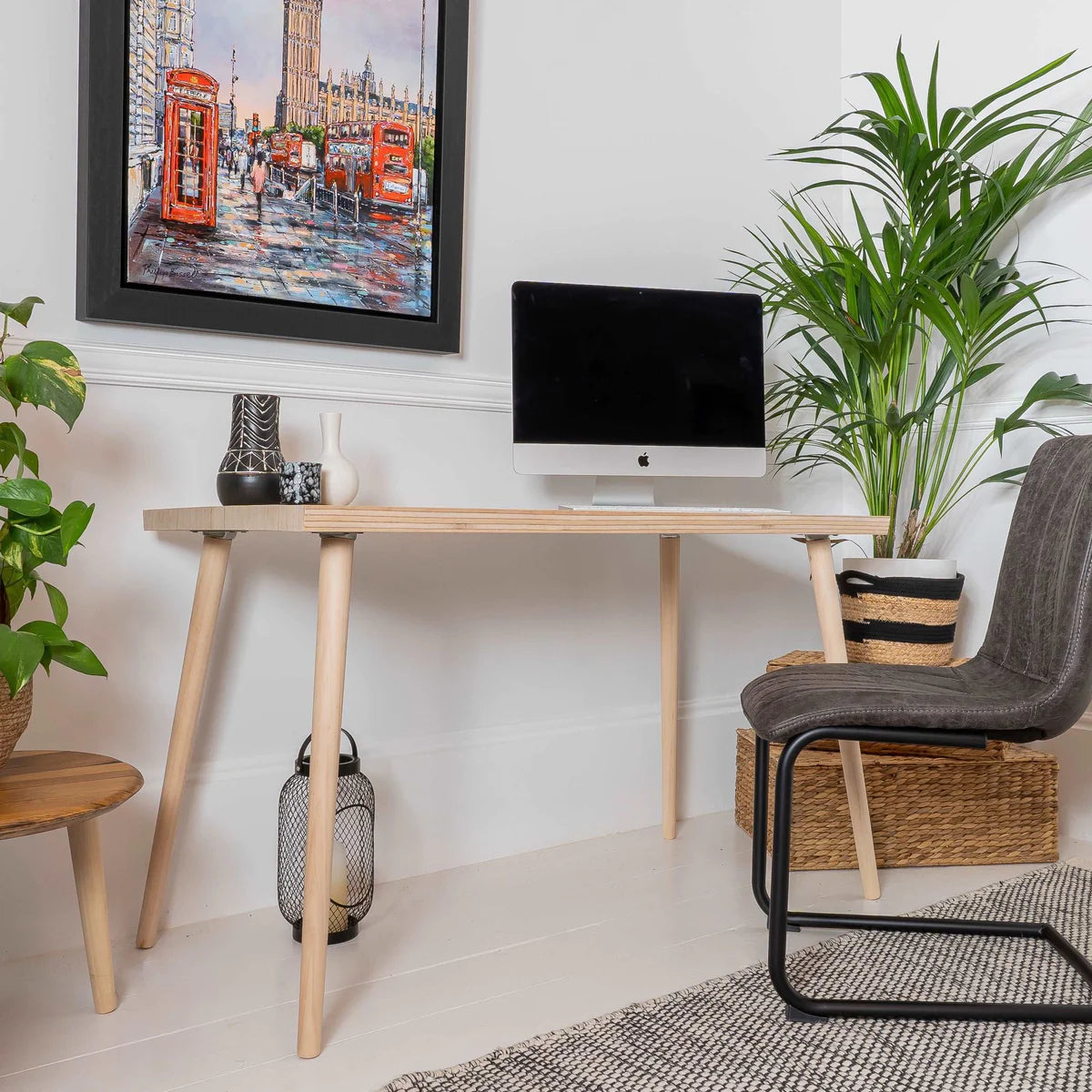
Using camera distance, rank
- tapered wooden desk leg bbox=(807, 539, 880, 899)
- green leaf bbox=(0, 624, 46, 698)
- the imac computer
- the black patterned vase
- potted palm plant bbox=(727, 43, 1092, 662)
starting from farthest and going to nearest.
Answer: potted palm plant bbox=(727, 43, 1092, 662)
the imac computer
tapered wooden desk leg bbox=(807, 539, 880, 899)
the black patterned vase
green leaf bbox=(0, 624, 46, 698)

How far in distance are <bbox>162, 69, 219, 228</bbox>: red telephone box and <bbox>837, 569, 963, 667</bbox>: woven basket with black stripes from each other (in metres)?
1.40

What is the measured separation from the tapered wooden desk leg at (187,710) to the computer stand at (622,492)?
0.66 meters

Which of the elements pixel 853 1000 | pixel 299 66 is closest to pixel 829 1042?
pixel 853 1000

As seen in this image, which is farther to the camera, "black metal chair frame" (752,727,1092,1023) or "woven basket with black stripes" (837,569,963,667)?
"woven basket with black stripes" (837,569,963,667)

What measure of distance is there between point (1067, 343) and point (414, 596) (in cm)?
146

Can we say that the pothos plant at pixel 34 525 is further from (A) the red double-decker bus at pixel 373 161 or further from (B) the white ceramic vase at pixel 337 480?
(A) the red double-decker bus at pixel 373 161

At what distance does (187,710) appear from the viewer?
1611 millimetres

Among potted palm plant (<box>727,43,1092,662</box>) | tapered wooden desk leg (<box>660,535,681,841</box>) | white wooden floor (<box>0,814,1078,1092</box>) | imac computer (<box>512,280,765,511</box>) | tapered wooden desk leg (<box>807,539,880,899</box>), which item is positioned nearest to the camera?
white wooden floor (<box>0,814,1078,1092</box>)

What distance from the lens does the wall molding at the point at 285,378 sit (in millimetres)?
1669

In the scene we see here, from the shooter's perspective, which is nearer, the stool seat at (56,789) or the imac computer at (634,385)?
the stool seat at (56,789)

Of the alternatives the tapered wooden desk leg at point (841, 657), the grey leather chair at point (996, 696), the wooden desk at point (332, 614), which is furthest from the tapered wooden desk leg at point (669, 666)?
the grey leather chair at point (996, 696)

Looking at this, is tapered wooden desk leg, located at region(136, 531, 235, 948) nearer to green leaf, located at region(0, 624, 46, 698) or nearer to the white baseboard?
the white baseboard

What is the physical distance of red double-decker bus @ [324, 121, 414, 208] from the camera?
1835 mm

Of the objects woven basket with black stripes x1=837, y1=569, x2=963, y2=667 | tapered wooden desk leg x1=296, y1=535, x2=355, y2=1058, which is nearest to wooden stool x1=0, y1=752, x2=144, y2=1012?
tapered wooden desk leg x1=296, y1=535, x2=355, y2=1058
